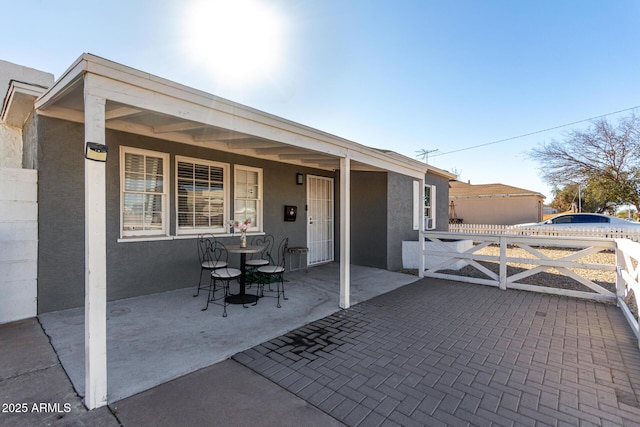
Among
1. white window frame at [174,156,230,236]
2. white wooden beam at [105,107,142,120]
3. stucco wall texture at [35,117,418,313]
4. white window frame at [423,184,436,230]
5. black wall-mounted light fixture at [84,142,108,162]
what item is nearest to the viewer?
black wall-mounted light fixture at [84,142,108,162]

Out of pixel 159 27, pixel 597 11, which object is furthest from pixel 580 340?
pixel 597 11

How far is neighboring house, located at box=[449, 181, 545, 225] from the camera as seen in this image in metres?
18.6

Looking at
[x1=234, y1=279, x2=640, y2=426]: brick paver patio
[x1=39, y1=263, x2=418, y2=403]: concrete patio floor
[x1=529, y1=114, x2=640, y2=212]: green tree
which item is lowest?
[x1=234, y1=279, x2=640, y2=426]: brick paver patio

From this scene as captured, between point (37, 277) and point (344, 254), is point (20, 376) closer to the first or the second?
point (37, 277)

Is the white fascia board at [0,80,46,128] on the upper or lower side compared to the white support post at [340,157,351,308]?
upper

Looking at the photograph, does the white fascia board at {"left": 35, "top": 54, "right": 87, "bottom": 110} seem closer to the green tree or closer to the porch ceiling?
the porch ceiling

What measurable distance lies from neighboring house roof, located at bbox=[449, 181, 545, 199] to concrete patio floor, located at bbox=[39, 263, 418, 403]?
56.8ft

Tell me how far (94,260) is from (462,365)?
3.27 m

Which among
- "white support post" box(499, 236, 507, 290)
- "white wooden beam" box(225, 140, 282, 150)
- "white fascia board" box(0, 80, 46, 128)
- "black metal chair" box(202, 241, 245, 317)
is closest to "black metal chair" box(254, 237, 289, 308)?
"black metal chair" box(202, 241, 245, 317)

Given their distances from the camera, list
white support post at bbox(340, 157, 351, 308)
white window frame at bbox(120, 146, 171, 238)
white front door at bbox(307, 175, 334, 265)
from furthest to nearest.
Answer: white front door at bbox(307, 175, 334, 265) < white window frame at bbox(120, 146, 171, 238) < white support post at bbox(340, 157, 351, 308)

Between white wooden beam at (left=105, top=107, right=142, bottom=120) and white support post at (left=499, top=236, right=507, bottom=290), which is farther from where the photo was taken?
white support post at (left=499, top=236, right=507, bottom=290)

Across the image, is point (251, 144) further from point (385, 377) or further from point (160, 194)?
point (385, 377)

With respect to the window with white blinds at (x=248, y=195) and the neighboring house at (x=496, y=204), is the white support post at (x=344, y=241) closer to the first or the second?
the window with white blinds at (x=248, y=195)

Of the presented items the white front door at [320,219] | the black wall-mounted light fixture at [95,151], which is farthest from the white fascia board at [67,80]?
the white front door at [320,219]
